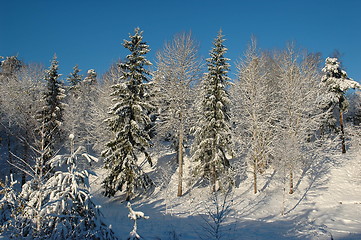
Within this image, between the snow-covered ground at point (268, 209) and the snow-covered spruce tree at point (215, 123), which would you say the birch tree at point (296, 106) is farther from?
the snow-covered spruce tree at point (215, 123)

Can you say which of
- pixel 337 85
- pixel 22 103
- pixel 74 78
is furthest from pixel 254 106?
pixel 74 78

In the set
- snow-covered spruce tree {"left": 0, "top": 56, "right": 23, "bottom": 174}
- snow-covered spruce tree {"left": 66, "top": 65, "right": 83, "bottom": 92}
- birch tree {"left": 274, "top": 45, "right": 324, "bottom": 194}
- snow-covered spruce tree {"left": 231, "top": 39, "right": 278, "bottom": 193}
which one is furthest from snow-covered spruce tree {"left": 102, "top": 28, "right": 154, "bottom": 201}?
snow-covered spruce tree {"left": 66, "top": 65, "right": 83, "bottom": 92}

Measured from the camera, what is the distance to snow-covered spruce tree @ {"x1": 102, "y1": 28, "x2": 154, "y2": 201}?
1934 centimetres

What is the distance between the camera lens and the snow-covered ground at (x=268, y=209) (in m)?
11.5

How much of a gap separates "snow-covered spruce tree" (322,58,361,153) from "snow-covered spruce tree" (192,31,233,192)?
523 inches

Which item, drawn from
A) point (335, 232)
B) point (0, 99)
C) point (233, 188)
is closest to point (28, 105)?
point (0, 99)

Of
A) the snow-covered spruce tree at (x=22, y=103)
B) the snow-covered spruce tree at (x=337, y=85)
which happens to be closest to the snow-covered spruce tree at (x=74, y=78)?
the snow-covered spruce tree at (x=22, y=103)

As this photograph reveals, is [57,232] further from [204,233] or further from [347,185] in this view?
[347,185]

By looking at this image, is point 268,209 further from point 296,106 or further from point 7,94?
point 7,94

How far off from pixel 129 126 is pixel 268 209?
41.2 ft

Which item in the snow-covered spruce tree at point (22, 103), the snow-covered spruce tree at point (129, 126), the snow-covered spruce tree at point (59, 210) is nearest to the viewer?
the snow-covered spruce tree at point (59, 210)

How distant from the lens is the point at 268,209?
17062mm

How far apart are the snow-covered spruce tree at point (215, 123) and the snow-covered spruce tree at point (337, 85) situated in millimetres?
13284

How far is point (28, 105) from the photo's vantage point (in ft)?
98.9
